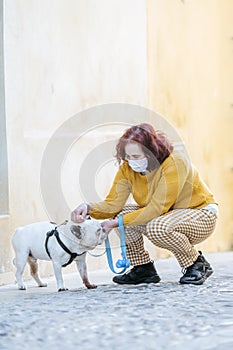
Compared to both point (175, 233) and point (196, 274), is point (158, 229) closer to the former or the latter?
point (175, 233)

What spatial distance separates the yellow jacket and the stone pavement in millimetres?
531

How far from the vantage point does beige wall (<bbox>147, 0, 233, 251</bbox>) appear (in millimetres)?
9023

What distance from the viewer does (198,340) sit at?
4523mm

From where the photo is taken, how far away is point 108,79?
322 inches

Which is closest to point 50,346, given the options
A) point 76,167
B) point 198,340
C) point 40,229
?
point 198,340

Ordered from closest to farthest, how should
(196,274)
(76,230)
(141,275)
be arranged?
(76,230) → (196,274) → (141,275)

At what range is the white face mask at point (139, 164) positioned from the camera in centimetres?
620

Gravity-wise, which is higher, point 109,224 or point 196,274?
point 109,224

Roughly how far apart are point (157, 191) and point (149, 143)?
0.33 meters

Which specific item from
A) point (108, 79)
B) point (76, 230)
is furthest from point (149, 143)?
point (108, 79)

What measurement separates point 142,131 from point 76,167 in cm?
168

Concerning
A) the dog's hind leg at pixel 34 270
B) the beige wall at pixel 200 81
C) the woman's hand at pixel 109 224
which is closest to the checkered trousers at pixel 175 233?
the woman's hand at pixel 109 224

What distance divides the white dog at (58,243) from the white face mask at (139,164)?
0.46 m

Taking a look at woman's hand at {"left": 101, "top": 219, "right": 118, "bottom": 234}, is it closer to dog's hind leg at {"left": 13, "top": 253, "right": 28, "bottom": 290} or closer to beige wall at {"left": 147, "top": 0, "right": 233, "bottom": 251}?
dog's hind leg at {"left": 13, "top": 253, "right": 28, "bottom": 290}
